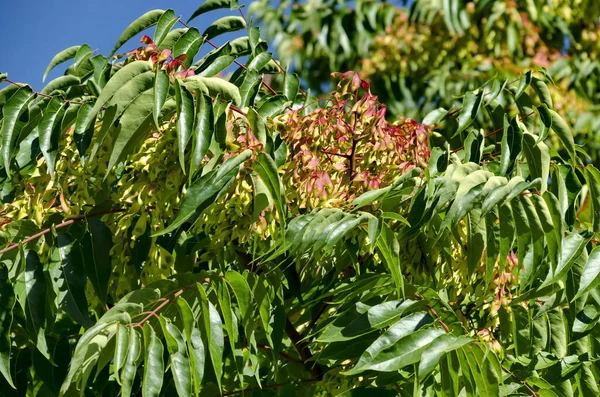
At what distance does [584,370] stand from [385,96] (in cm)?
496

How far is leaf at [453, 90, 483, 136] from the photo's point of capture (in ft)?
6.40

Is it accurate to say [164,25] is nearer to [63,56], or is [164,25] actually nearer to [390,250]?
[63,56]

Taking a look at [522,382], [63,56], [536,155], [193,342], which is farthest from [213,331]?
[63,56]

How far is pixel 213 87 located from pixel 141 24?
0.40 m

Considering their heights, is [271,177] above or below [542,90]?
above

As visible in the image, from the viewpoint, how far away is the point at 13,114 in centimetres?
185

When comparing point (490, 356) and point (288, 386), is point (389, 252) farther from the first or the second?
point (288, 386)

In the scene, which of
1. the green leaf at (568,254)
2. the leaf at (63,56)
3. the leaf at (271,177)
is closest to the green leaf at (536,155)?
the green leaf at (568,254)

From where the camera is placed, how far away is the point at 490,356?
1622 millimetres

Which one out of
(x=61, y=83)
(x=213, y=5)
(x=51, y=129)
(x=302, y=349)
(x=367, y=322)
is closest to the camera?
(x=367, y=322)

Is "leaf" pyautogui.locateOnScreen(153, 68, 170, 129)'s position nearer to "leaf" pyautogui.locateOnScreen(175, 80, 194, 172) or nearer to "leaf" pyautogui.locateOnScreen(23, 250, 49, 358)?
"leaf" pyautogui.locateOnScreen(175, 80, 194, 172)

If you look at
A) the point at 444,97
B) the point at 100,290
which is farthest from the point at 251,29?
the point at 444,97

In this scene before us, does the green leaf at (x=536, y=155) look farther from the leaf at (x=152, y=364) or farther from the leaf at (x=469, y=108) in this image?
the leaf at (x=152, y=364)

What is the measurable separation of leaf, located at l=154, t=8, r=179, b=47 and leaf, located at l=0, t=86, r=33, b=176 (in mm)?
276
